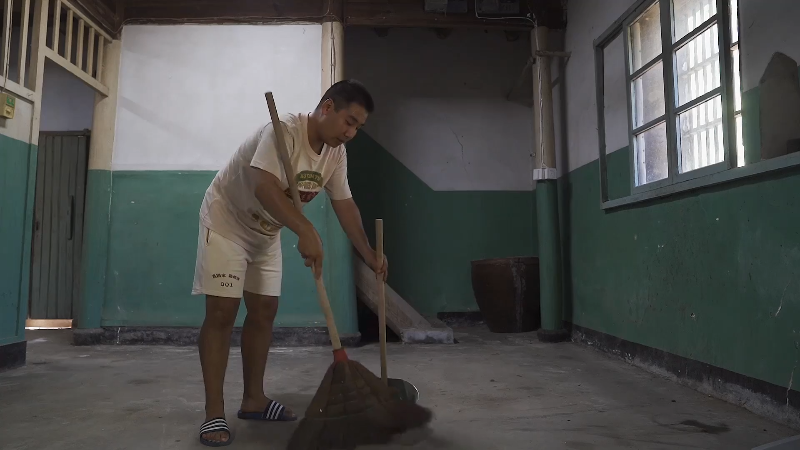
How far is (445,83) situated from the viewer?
5836mm

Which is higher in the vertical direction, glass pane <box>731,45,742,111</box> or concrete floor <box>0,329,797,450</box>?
glass pane <box>731,45,742,111</box>

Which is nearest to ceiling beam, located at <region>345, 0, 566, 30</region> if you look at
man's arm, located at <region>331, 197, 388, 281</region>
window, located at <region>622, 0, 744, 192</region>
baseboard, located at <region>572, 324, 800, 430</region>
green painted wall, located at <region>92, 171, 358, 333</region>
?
window, located at <region>622, 0, 744, 192</region>

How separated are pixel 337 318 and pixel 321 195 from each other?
1025 mm

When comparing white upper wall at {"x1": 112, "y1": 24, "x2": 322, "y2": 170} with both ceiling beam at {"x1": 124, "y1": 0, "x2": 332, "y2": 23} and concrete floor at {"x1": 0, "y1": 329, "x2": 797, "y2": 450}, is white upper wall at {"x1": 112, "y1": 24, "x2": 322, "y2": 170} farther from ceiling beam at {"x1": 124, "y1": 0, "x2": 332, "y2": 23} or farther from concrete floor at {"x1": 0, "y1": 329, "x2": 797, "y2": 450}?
concrete floor at {"x1": 0, "y1": 329, "x2": 797, "y2": 450}

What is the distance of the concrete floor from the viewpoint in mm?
1910

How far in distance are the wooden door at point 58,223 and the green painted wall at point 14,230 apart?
2063mm

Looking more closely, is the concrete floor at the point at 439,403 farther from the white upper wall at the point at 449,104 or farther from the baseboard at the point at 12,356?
the white upper wall at the point at 449,104

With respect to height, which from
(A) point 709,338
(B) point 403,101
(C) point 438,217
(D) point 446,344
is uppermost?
(B) point 403,101

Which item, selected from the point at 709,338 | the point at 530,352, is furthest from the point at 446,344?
the point at 709,338

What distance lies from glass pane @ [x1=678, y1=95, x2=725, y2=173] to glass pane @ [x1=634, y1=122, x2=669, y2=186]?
0.17 metres

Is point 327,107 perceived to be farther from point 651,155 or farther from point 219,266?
point 651,155

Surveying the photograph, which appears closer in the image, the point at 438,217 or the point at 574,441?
the point at 574,441

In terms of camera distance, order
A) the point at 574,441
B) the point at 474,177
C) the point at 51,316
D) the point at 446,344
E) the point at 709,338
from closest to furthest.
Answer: the point at 574,441
the point at 709,338
the point at 446,344
the point at 51,316
the point at 474,177

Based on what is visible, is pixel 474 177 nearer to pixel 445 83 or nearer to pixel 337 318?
pixel 445 83
